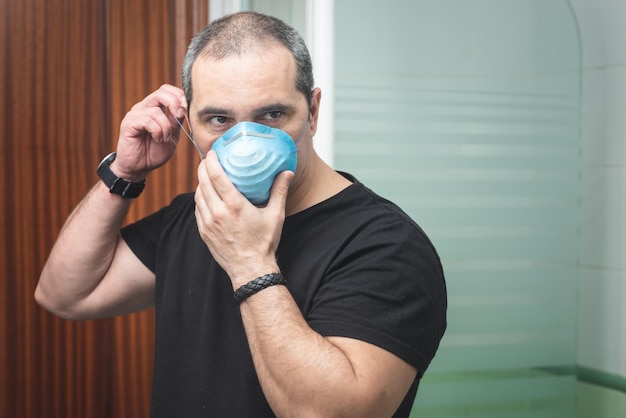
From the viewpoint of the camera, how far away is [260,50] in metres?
1.12

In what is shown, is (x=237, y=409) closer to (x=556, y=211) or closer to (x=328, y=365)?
(x=328, y=365)

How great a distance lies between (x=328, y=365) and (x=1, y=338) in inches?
46.4

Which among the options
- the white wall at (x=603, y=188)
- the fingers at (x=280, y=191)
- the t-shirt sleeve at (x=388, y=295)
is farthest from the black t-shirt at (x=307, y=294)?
the white wall at (x=603, y=188)

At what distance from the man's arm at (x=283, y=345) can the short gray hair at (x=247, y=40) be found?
0.60 ft

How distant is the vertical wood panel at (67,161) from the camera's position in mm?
1801

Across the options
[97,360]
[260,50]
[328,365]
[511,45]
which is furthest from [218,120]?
[97,360]

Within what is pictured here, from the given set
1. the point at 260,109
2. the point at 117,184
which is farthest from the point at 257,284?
the point at 117,184

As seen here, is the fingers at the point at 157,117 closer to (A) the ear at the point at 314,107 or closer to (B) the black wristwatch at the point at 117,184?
(B) the black wristwatch at the point at 117,184

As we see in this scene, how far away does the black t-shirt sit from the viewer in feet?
3.29

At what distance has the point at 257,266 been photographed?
1.02m

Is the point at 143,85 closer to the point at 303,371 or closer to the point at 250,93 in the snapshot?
the point at 250,93

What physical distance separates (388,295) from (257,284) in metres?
0.18

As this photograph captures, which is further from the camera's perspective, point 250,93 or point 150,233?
point 150,233

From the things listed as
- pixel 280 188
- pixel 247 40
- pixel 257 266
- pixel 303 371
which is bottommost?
pixel 303 371
